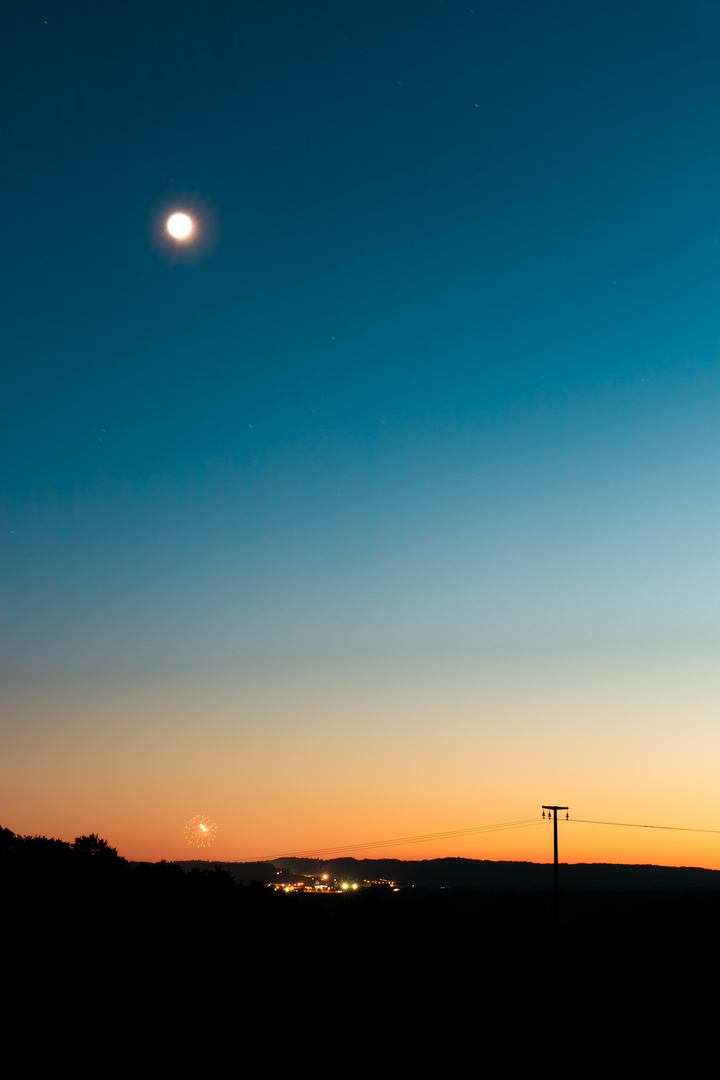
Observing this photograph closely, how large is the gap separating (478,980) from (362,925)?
28439 mm

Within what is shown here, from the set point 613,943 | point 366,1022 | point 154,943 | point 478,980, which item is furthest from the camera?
point 613,943

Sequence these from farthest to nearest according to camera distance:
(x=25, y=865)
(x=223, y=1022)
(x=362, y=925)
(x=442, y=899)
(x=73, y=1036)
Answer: (x=442, y=899) → (x=362, y=925) → (x=25, y=865) → (x=223, y=1022) → (x=73, y=1036)

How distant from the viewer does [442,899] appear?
9394cm

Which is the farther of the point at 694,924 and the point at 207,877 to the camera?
the point at 694,924

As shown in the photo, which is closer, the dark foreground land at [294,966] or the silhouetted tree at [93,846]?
the dark foreground land at [294,966]

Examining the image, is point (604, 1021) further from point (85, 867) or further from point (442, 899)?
point (442, 899)

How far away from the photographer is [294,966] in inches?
1553

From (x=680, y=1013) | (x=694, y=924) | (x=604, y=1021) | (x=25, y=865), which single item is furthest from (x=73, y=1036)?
(x=694, y=924)

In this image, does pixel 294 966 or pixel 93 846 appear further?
pixel 93 846

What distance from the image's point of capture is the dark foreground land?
1179 inches

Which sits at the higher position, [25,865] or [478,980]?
[25,865]

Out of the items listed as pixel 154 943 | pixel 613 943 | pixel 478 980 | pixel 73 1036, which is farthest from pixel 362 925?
pixel 73 1036

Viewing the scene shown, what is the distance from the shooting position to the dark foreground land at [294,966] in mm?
29938

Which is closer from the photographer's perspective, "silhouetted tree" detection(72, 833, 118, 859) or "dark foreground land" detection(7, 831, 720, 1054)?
"dark foreground land" detection(7, 831, 720, 1054)
